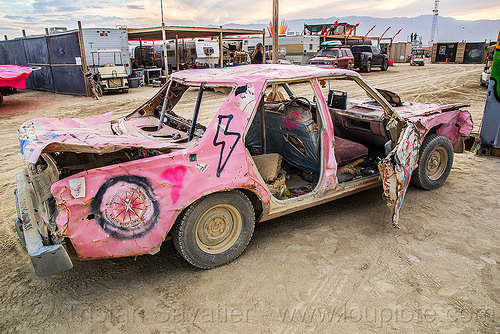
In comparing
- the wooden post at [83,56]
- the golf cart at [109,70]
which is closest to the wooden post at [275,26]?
the golf cart at [109,70]

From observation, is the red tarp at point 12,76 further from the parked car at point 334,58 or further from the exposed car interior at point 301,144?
the parked car at point 334,58

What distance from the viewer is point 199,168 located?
9.07 ft

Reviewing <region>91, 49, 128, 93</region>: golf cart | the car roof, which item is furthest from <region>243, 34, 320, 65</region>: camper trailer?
the car roof

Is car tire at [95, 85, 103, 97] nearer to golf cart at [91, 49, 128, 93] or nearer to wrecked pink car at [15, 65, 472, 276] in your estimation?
golf cart at [91, 49, 128, 93]

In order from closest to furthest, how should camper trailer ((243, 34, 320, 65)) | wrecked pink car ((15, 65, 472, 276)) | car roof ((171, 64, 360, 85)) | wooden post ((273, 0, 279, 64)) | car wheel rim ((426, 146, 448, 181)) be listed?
wrecked pink car ((15, 65, 472, 276)), car roof ((171, 64, 360, 85)), car wheel rim ((426, 146, 448, 181)), wooden post ((273, 0, 279, 64)), camper trailer ((243, 34, 320, 65))

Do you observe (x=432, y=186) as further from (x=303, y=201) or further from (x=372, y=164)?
(x=303, y=201)

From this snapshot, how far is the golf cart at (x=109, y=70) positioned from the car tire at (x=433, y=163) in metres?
13.4

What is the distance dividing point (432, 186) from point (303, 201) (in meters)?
2.36

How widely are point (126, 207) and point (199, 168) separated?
0.61 m

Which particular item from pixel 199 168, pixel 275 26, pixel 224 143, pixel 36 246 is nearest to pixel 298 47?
pixel 275 26

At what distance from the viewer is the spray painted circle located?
2.47m

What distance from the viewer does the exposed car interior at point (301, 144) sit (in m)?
3.62

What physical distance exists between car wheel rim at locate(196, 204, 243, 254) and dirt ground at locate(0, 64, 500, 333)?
0.71 ft

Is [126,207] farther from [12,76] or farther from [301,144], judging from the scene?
[12,76]
